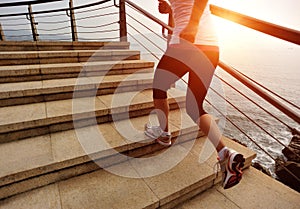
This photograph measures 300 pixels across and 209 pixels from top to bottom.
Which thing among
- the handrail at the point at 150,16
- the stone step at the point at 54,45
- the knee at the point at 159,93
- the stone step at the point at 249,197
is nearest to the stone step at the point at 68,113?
the knee at the point at 159,93

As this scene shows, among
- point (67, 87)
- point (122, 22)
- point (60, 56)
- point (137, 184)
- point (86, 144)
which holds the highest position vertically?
point (122, 22)

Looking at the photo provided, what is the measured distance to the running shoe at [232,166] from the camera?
4.46ft

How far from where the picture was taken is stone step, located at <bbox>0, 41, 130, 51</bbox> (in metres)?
3.24

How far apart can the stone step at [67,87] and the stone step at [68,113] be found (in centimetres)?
8

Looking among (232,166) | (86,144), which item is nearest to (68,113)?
(86,144)

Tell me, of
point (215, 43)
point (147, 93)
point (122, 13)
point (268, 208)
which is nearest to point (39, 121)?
point (147, 93)

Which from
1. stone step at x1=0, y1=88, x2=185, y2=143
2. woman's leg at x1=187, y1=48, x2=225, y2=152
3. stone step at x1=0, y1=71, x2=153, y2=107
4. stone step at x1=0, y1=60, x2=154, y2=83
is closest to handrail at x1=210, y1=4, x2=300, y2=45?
woman's leg at x1=187, y1=48, x2=225, y2=152

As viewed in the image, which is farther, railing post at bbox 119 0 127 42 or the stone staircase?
railing post at bbox 119 0 127 42

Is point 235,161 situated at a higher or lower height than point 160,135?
higher

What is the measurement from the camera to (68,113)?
2.00 metres

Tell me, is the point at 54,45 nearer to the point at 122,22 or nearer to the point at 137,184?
the point at 122,22

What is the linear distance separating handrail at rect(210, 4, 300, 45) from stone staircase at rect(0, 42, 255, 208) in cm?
120

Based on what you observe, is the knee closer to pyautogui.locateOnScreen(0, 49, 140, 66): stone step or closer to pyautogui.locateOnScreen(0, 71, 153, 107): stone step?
pyautogui.locateOnScreen(0, 71, 153, 107): stone step

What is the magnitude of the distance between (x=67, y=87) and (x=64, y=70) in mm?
485
